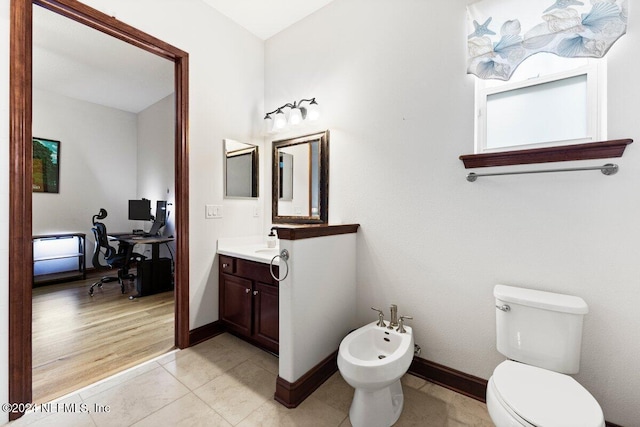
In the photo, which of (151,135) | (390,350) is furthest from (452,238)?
(151,135)

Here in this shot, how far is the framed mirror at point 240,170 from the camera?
8.05 ft

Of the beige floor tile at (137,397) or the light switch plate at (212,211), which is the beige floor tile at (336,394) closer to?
the beige floor tile at (137,397)

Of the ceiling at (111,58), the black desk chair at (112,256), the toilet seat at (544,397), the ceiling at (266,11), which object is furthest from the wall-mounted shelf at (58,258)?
the toilet seat at (544,397)

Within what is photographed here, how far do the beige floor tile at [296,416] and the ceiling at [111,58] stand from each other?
9.89ft

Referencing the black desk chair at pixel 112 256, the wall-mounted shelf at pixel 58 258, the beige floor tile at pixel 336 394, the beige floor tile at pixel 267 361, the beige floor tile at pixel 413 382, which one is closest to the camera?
the beige floor tile at pixel 336 394

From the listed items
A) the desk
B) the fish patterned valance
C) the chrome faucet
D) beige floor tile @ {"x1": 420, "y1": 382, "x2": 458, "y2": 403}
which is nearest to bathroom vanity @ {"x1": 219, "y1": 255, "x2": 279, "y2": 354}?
the chrome faucet

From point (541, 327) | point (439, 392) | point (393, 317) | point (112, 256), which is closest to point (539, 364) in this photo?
point (541, 327)

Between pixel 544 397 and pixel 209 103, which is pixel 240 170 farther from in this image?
pixel 544 397

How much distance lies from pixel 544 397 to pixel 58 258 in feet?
18.3

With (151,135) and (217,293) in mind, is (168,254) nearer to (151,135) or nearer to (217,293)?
(151,135)

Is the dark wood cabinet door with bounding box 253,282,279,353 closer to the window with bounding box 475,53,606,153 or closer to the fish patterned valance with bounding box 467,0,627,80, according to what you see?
the window with bounding box 475,53,606,153

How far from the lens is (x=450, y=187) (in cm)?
171

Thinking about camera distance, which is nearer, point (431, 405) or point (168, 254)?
point (431, 405)

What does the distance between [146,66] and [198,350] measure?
340 cm
